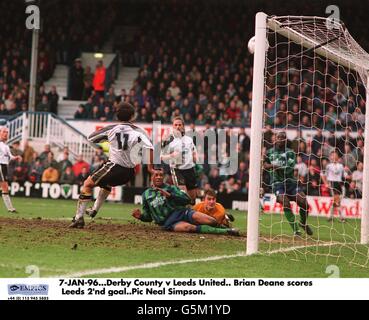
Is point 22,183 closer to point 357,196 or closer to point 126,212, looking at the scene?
point 126,212

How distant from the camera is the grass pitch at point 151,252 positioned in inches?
348

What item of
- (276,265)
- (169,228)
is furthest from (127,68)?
→ (276,265)

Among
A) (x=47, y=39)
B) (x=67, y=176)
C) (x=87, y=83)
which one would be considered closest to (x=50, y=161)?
(x=67, y=176)

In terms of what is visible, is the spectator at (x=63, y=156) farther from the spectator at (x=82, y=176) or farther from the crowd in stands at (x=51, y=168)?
the spectator at (x=82, y=176)

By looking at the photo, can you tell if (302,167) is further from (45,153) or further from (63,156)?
(45,153)

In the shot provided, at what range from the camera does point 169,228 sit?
12.8 m

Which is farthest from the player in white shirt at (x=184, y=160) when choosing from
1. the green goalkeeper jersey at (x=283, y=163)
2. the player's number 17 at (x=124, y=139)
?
the player's number 17 at (x=124, y=139)

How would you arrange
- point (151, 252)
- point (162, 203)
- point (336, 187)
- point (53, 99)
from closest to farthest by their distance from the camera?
point (151, 252) < point (162, 203) < point (336, 187) < point (53, 99)

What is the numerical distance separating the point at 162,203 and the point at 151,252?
236 centimetres

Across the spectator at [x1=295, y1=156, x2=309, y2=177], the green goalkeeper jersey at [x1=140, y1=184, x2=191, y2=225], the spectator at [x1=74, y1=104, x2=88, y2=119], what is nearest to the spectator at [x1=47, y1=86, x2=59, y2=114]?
the spectator at [x1=74, y1=104, x2=88, y2=119]

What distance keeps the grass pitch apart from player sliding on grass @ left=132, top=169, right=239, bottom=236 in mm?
250

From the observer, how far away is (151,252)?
10.3m

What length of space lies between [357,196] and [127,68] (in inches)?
507

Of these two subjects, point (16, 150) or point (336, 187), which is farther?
point (16, 150)
